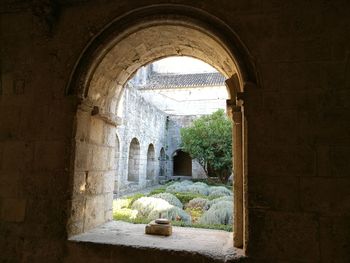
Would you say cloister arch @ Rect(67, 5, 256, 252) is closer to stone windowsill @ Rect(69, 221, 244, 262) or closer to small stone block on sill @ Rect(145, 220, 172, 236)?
stone windowsill @ Rect(69, 221, 244, 262)

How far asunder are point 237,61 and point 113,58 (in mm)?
1284

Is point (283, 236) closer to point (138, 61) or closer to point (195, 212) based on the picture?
point (138, 61)

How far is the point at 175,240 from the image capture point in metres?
2.38

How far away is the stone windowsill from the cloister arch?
146 mm

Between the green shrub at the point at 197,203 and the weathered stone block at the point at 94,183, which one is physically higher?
the weathered stone block at the point at 94,183

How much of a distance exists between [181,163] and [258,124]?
16950 mm

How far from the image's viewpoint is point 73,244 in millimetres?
2242

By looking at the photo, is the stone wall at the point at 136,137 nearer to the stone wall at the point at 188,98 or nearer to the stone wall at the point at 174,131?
the stone wall at the point at 174,131

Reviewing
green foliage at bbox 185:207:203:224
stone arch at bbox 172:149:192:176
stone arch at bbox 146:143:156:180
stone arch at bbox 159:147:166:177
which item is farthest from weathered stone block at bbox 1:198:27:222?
stone arch at bbox 172:149:192:176

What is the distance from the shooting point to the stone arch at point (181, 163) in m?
18.7

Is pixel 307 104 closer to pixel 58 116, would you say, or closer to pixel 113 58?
pixel 113 58

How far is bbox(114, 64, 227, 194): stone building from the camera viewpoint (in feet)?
30.9

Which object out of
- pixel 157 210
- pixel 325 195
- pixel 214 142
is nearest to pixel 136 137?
pixel 214 142

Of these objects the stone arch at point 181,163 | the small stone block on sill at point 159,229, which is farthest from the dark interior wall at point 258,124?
the stone arch at point 181,163
